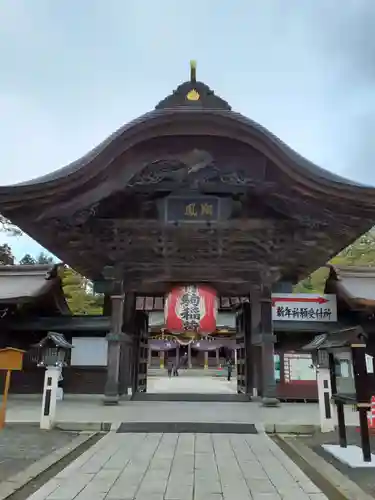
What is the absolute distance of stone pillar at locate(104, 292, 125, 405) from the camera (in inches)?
338

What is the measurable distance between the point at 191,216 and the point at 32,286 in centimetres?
761

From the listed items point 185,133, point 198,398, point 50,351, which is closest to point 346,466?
point 185,133


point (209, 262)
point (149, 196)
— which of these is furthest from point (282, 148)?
point (209, 262)

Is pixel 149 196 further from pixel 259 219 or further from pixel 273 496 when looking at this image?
pixel 273 496

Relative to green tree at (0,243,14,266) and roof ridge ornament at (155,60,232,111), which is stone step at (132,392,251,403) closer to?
roof ridge ornament at (155,60,232,111)

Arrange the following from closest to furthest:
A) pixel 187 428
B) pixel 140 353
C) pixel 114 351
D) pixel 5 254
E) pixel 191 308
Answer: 1. pixel 187 428
2. pixel 114 351
3. pixel 191 308
4. pixel 140 353
5. pixel 5 254

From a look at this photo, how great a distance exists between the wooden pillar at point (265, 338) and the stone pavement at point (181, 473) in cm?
315

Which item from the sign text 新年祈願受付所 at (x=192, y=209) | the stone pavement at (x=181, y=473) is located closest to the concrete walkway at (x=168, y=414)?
the stone pavement at (x=181, y=473)

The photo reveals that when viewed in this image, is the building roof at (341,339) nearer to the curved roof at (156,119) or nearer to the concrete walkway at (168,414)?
the concrete walkway at (168,414)

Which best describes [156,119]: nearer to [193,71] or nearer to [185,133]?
[185,133]

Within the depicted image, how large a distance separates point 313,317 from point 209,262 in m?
4.35

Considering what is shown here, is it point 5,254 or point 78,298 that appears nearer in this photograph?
point 78,298

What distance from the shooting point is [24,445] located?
205 inches

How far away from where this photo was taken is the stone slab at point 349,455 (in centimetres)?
433
